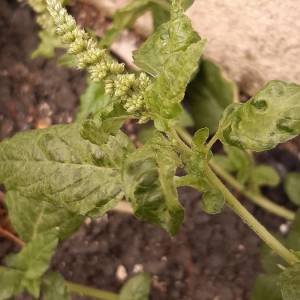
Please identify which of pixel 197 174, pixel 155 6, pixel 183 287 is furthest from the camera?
pixel 183 287

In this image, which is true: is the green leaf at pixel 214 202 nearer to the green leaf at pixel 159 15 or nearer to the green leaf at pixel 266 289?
the green leaf at pixel 266 289

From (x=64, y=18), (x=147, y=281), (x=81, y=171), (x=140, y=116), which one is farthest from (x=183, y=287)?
(x=64, y=18)

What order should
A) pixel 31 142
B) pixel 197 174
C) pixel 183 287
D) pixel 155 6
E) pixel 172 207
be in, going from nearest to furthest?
pixel 172 207, pixel 197 174, pixel 31 142, pixel 155 6, pixel 183 287

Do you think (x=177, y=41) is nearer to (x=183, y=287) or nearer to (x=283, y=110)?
(x=283, y=110)

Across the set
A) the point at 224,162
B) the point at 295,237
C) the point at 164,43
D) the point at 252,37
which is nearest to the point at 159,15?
the point at 252,37

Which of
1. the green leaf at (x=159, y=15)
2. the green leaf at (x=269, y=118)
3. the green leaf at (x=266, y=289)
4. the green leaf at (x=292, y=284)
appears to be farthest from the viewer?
the green leaf at (x=159, y=15)

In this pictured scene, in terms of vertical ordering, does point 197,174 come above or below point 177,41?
below

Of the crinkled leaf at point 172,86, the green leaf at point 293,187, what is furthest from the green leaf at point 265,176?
the crinkled leaf at point 172,86
